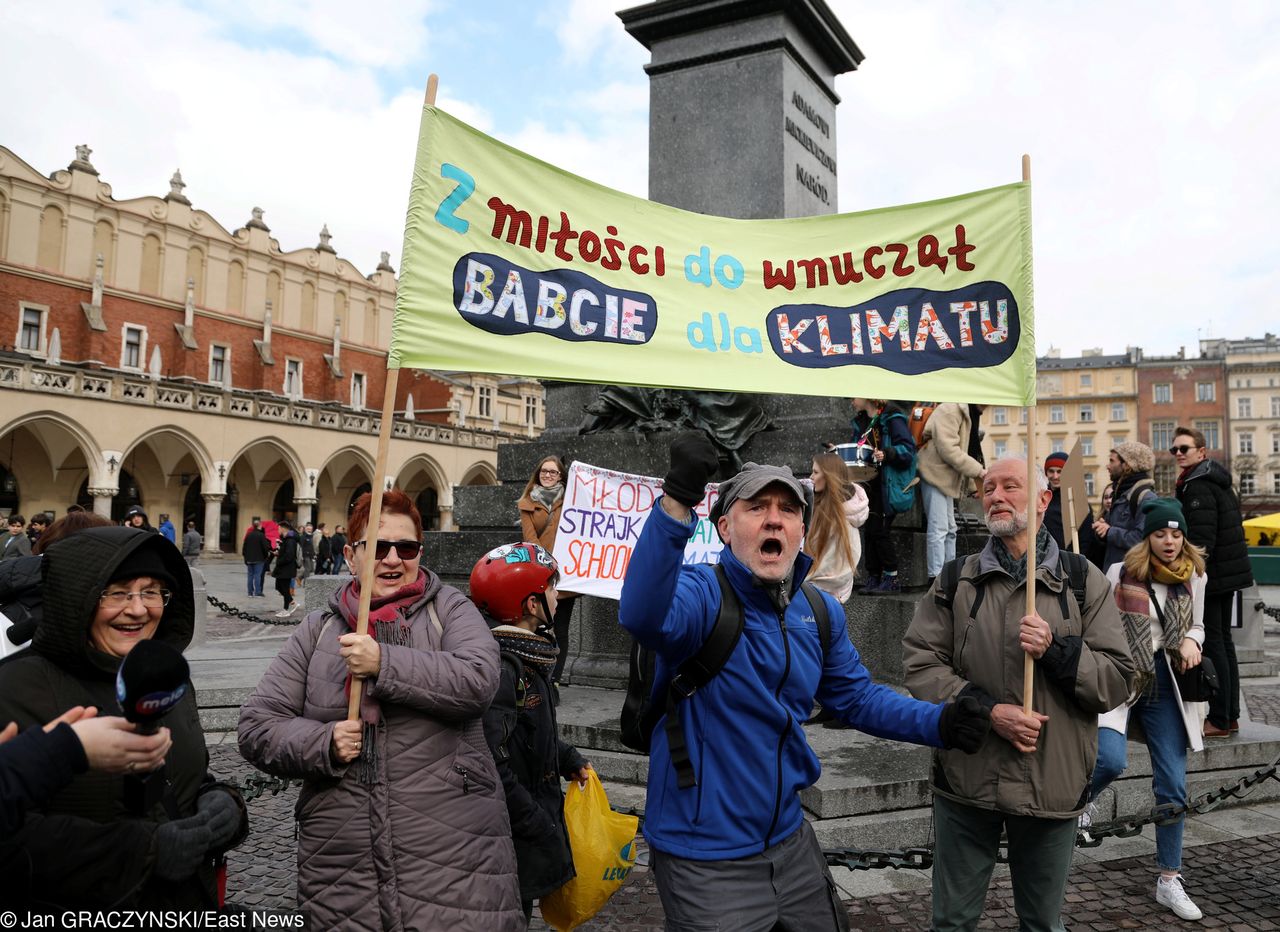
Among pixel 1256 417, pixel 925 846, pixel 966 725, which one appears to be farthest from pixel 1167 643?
pixel 1256 417

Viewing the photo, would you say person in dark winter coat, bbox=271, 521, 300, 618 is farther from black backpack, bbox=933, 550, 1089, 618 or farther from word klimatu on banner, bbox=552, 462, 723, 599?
black backpack, bbox=933, 550, 1089, 618

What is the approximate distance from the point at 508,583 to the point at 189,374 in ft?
142

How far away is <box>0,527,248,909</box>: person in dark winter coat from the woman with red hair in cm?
20

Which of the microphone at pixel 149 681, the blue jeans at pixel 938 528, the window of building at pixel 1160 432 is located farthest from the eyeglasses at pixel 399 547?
the window of building at pixel 1160 432

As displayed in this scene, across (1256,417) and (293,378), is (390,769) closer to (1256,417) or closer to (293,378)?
(293,378)

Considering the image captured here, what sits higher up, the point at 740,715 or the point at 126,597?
the point at 126,597

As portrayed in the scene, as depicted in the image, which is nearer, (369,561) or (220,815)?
(220,815)

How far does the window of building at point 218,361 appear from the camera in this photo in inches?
1652

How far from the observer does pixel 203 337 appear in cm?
4181

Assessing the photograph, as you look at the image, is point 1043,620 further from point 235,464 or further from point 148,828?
point 235,464

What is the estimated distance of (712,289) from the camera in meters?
3.03

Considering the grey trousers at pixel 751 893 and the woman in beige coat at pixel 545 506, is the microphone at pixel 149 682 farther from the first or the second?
the woman in beige coat at pixel 545 506

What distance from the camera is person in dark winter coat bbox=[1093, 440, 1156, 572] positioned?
18.4 feet

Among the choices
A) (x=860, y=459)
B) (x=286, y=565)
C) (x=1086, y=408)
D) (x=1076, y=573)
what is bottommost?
(x=286, y=565)
